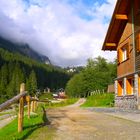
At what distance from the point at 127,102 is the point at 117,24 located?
607cm

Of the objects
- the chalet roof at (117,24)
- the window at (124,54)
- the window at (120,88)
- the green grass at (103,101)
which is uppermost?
the chalet roof at (117,24)

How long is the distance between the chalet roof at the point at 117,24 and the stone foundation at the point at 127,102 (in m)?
4.41

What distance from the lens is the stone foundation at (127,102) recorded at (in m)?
24.2

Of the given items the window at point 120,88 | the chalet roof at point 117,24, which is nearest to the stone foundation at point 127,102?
the window at point 120,88

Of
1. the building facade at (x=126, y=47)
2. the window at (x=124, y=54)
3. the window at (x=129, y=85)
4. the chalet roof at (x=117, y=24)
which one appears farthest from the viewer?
the window at (x=124, y=54)

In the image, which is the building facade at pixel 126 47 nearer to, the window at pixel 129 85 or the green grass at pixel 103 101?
the window at pixel 129 85

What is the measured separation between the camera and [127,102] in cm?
2602

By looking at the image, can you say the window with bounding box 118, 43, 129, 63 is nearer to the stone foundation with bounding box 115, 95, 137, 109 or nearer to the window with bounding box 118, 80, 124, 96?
the window with bounding box 118, 80, 124, 96

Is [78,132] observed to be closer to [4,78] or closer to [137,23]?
[137,23]

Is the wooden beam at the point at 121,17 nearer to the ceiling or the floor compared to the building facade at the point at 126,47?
nearer to the ceiling

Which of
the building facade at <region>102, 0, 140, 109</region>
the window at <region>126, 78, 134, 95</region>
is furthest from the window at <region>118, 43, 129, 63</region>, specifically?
the window at <region>126, 78, 134, 95</region>

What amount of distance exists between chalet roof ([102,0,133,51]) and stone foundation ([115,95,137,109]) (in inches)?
174

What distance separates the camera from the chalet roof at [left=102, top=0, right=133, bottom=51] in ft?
83.9

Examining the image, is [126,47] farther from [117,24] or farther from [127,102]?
[127,102]
